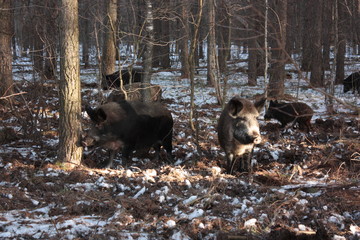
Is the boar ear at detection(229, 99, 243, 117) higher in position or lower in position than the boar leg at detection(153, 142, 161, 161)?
higher

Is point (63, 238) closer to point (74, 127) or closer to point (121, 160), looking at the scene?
point (74, 127)

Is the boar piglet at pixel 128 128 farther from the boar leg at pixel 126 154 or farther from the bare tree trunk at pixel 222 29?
the bare tree trunk at pixel 222 29

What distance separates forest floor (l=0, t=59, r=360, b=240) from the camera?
464 centimetres

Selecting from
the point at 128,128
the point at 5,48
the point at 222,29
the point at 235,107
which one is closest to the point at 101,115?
the point at 128,128

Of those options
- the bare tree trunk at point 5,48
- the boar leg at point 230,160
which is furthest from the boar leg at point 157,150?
the bare tree trunk at point 5,48

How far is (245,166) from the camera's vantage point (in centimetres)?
792

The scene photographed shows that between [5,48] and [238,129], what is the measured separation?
8.01 meters

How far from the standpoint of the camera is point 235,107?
24.6 feet

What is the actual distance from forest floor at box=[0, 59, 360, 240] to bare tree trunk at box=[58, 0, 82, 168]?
344mm

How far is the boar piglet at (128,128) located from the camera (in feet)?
26.3

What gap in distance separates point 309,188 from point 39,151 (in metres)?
5.46

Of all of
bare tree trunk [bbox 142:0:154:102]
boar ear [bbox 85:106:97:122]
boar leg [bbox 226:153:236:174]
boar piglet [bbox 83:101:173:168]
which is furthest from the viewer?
bare tree trunk [bbox 142:0:154:102]

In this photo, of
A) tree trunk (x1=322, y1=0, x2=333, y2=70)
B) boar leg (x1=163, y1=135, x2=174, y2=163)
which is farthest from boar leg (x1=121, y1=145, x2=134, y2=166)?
tree trunk (x1=322, y1=0, x2=333, y2=70)

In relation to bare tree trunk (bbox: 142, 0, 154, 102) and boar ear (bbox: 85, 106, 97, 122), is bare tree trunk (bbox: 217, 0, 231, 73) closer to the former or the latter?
bare tree trunk (bbox: 142, 0, 154, 102)
